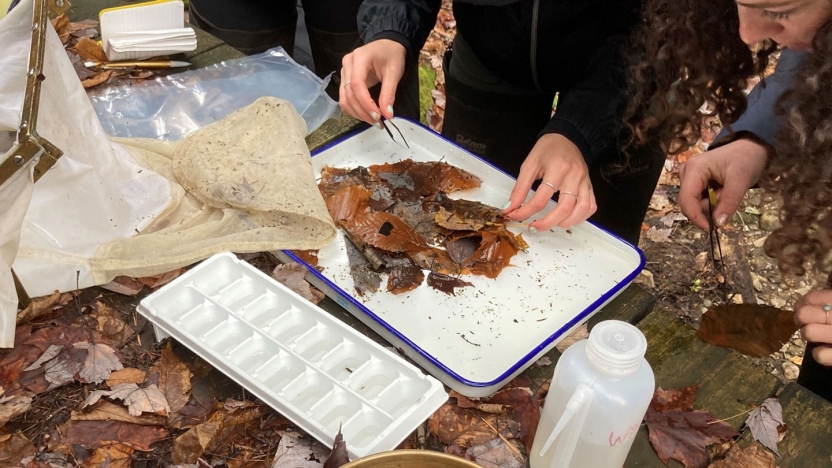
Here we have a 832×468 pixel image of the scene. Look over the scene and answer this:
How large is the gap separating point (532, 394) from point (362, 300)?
39 cm

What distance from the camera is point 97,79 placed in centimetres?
184

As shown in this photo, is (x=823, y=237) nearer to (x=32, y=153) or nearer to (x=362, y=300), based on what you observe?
(x=362, y=300)

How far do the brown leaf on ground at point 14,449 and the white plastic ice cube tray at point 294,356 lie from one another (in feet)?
0.89

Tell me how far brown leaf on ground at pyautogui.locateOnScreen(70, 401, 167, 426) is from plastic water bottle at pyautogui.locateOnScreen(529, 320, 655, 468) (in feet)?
2.17

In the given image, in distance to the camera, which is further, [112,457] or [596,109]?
[596,109]

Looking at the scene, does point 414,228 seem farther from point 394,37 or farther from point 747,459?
point 747,459

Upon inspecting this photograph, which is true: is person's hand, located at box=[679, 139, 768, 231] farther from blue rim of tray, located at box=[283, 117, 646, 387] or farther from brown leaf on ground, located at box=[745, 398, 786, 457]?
brown leaf on ground, located at box=[745, 398, 786, 457]

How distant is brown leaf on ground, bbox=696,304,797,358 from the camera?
1270 millimetres

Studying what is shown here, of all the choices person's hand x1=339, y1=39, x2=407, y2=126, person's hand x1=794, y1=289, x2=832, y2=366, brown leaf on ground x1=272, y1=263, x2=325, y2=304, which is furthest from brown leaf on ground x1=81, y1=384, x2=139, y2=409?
person's hand x1=794, y1=289, x2=832, y2=366

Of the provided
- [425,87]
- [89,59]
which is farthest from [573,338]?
[425,87]

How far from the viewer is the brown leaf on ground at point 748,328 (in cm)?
127

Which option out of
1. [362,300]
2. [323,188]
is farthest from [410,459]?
[323,188]

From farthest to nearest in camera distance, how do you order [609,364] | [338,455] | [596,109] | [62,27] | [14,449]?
[62,27]
[596,109]
[14,449]
[338,455]
[609,364]

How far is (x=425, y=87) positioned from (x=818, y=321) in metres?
2.47
